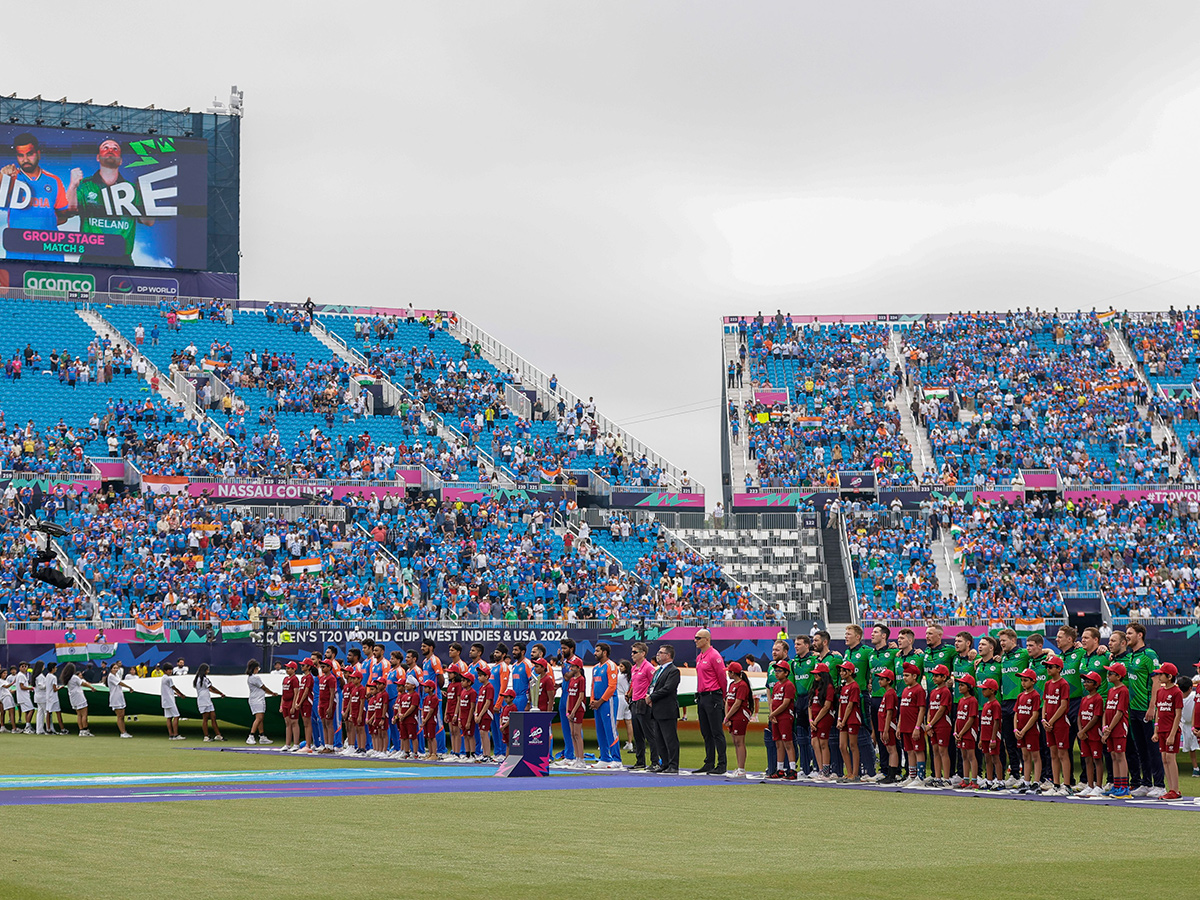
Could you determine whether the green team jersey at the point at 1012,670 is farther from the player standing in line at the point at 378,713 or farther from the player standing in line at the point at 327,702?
the player standing in line at the point at 327,702

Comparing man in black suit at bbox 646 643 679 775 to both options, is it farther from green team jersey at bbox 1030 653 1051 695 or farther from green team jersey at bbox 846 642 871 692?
green team jersey at bbox 1030 653 1051 695

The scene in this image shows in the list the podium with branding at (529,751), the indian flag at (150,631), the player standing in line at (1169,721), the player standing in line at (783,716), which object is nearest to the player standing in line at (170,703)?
the indian flag at (150,631)

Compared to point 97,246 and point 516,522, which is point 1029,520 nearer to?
point 516,522

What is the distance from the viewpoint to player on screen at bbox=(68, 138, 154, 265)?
55.3 m

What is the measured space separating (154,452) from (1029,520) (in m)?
27.6

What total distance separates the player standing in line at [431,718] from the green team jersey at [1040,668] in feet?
28.0

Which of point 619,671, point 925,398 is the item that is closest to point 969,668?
point 619,671

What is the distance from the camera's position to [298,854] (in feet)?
30.3

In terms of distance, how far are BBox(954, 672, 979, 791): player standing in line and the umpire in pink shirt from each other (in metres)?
3.15

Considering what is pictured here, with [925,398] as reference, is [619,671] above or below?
below

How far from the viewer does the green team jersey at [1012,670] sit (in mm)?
15812

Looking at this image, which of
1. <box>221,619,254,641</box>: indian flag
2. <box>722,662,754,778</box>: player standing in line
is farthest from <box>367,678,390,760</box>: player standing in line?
<box>221,619,254,641</box>: indian flag

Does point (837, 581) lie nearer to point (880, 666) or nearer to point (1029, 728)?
point (880, 666)

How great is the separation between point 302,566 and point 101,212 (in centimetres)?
2152
